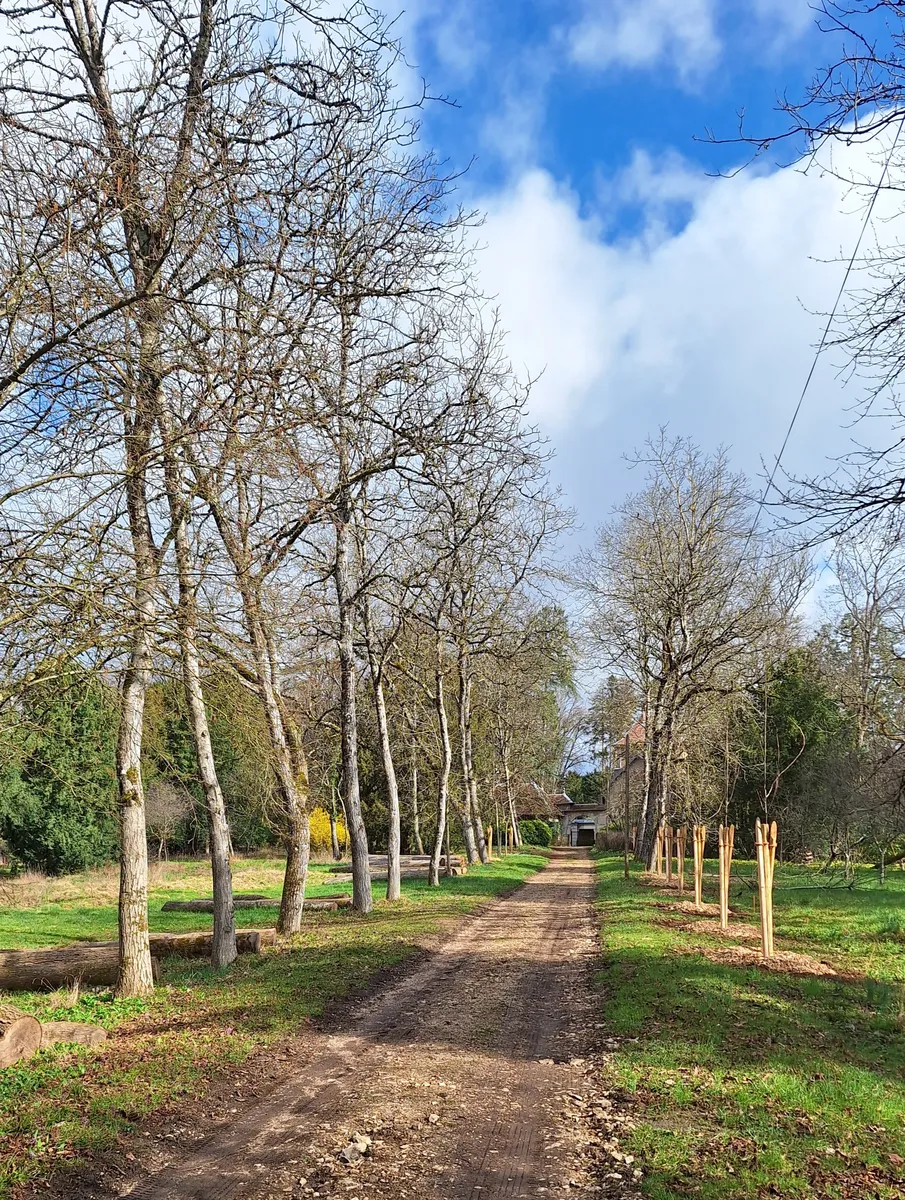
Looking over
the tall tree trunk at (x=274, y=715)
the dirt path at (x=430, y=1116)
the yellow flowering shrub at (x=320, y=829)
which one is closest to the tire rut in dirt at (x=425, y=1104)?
the dirt path at (x=430, y=1116)

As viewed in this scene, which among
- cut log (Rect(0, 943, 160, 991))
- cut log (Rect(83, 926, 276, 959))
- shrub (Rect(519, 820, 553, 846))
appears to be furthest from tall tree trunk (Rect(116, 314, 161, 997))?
shrub (Rect(519, 820, 553, 846))

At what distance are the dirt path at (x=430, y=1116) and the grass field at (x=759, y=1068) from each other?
0.40 metres

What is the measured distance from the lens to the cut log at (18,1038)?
745cm

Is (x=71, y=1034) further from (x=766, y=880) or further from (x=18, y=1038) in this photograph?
(x=766, y=880)

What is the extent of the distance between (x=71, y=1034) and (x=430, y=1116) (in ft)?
12.3

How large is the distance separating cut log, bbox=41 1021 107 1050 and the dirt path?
1903 mm

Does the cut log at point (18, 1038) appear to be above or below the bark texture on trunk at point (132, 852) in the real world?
→ below

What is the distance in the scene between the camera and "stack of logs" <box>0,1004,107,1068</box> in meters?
7.49

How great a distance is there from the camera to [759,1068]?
734 cm

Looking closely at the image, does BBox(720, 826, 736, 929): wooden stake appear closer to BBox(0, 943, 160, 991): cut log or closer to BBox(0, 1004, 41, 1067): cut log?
BBox(0, 943, 160, 991): cut log

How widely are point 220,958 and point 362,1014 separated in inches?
138

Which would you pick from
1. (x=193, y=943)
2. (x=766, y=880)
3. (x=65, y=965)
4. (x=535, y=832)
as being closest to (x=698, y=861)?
(x=766, y=880)

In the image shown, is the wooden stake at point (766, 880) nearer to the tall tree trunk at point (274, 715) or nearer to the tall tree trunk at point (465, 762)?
the tall tree trunk at point (274, 715)

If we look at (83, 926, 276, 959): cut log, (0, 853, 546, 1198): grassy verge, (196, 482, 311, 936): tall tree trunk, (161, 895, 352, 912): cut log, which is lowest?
(161, 895, 352, 912): cut log
